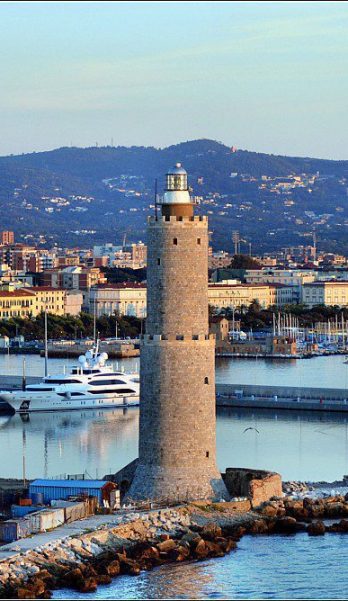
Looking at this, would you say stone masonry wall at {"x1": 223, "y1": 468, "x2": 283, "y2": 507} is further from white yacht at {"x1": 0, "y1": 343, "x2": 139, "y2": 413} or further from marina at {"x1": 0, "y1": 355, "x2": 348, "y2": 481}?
white yacht at {"x1": 0, "y1": 343, "x2": 139, "y2": 413}

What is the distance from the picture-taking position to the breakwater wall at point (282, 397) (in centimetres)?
2495

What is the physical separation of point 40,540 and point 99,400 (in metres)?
14.4

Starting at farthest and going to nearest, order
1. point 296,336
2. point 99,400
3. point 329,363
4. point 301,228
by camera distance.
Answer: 1. point 301,228
2. point 296,336
3. point 329,363
4. point 99,400

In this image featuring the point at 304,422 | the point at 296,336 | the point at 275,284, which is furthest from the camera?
the point at 275,284

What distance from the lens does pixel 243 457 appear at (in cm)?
1855

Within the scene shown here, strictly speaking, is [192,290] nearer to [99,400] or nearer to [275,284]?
[99,400]

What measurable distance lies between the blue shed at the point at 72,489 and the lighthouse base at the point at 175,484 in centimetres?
24

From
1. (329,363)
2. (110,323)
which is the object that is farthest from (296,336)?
(329,363)

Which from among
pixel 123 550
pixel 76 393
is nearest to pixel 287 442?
pixel 76 393

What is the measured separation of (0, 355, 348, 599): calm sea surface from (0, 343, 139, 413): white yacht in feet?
1.30

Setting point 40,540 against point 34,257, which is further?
point 34,257

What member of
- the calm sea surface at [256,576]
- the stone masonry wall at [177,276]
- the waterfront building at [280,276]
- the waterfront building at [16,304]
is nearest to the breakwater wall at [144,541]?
the calm sea surface at [256,576]

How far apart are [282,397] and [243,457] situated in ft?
23.8

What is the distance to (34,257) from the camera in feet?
254
